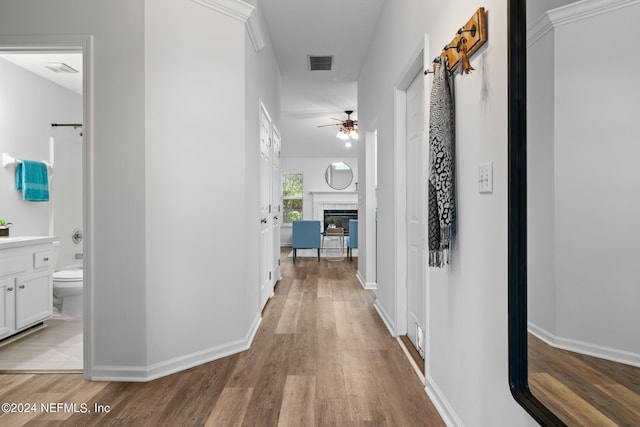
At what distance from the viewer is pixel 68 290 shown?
3.69m

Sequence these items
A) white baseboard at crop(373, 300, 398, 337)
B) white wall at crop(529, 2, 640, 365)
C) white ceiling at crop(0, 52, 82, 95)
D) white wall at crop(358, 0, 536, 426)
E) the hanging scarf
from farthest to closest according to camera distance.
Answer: white ceiling at crop(0, 52, 82, 95) < white baseboard at crop(373, 300, 398, 337) < the hanging scarf < white wall at crop(358, 0, 536, 426) < white wall at crop(529, 2, 640, 365)

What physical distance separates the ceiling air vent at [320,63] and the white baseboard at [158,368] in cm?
338

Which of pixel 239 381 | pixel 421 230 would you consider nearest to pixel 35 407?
pixel 239 381

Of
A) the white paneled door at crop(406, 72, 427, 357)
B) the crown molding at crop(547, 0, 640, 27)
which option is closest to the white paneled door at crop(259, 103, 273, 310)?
the white paneled door at crop(406, 72, 427, 357)

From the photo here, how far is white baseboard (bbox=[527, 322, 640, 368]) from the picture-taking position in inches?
28.7

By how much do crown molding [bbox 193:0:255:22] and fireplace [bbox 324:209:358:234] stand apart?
810 cm

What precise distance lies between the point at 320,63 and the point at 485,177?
3810 mm

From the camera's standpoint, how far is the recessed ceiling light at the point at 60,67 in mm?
3840

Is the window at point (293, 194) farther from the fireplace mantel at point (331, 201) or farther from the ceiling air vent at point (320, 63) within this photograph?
the ceiling air vent at point (320, 63)

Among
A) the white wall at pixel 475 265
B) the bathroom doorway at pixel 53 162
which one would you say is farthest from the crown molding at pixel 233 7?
the bathroom doorway at pixel 53 162

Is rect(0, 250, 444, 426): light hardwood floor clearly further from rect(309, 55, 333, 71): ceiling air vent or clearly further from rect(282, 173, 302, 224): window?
rect(282, 173, 302, 224): window

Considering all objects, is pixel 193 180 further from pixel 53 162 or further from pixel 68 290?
pixel 53 162

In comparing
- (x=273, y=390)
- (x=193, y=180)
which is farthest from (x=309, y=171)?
(x=273, y=390)

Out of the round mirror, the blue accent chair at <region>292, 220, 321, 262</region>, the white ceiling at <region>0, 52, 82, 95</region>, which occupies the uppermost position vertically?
the white ceiling at <region>0, 52, 82, 95</region>
